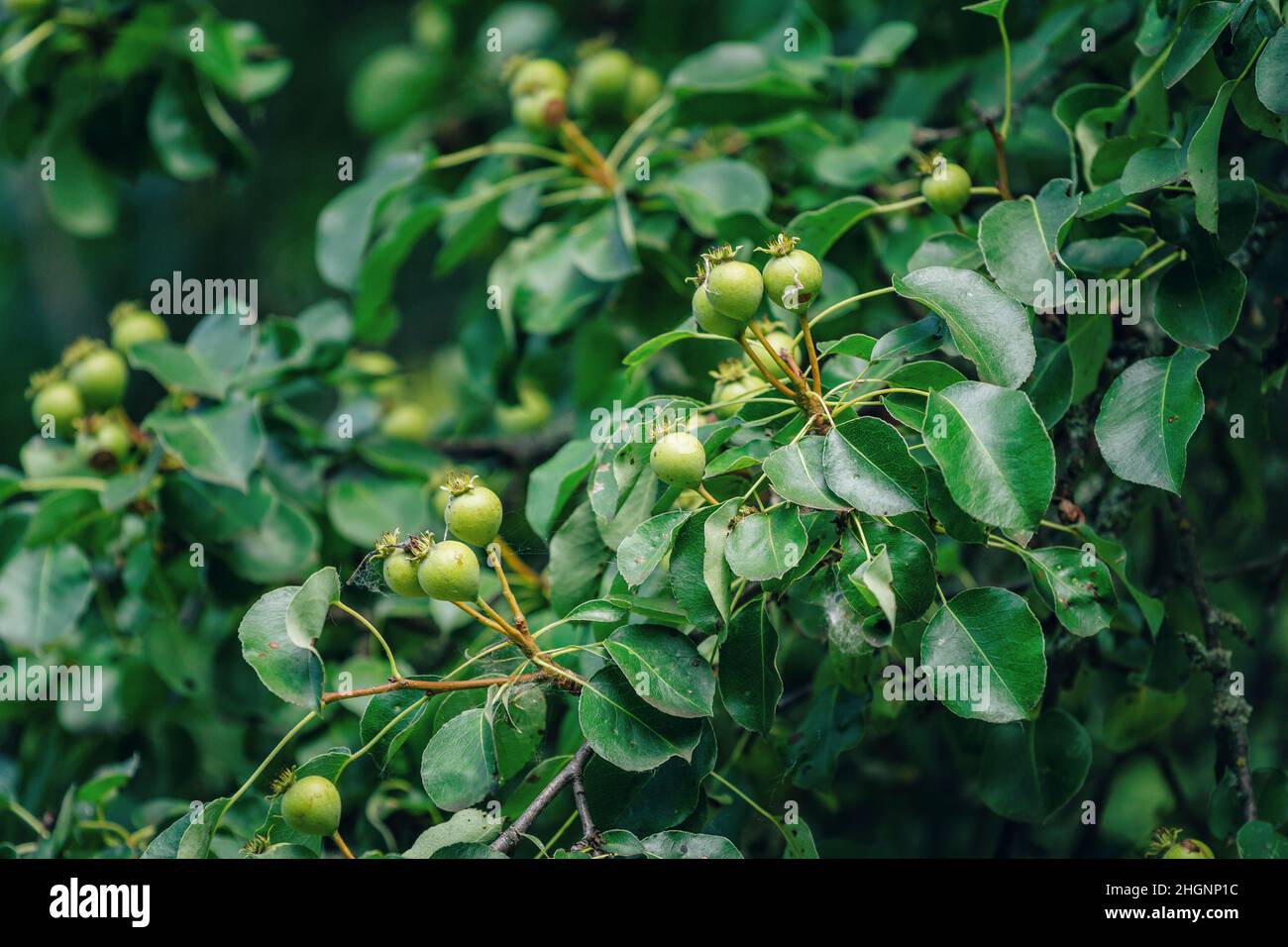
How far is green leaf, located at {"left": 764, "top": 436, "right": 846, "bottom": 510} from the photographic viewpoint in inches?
43.3

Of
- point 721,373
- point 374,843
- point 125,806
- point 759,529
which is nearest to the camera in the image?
point 759,529

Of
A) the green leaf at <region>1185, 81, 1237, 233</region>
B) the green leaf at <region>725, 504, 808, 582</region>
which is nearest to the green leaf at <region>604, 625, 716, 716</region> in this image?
the green leaf at <region>725, 504, 808, 582</region>

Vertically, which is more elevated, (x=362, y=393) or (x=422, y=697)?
(x=362, y=393)

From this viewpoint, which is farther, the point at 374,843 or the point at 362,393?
the point at 362,393

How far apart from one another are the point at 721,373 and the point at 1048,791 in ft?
2.16

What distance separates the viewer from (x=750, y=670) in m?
1.22

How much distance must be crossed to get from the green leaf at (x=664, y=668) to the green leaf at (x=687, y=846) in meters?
0.14

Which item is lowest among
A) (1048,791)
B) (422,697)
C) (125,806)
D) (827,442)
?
(125,806)

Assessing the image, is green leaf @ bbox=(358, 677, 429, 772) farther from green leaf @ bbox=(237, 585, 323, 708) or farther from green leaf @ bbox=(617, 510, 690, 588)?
green leaf @ bbox=(617, 510, 690, 588)

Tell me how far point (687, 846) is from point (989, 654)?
0.36 metres

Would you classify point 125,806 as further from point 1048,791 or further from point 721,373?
point 1048,791

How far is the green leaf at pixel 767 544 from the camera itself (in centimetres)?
110

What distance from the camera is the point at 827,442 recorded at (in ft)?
3.80
